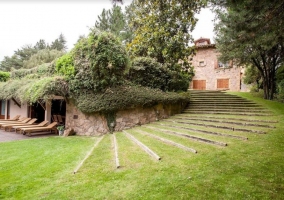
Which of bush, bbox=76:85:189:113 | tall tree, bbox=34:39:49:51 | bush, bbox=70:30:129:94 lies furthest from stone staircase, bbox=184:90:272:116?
tall tree, bbox=34:39:49:51

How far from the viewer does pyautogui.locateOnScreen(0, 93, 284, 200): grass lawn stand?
338cm

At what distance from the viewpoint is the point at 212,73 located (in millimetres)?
21438

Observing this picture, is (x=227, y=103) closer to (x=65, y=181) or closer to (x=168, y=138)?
(x=168, y=138)

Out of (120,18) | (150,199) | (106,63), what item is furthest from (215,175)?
(120,18)

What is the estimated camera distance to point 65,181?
168 inches

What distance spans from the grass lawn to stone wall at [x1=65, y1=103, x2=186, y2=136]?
352 centimetres

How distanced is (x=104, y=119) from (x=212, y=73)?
15.7 meters

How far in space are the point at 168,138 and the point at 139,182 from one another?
3.12 metres

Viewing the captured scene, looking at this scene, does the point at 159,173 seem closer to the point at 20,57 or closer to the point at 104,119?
the point at 104,119

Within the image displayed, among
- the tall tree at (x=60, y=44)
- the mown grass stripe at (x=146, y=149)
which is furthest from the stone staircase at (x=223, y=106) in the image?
the tall tree at (x=60, y=44)

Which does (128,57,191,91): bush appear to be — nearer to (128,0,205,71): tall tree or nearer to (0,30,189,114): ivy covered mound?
(0,30,189,114): ivy covered mound

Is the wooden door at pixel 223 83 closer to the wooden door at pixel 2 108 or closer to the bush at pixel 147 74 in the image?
the bush at pixel 147 74

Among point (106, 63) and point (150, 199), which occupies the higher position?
point (106, 63)

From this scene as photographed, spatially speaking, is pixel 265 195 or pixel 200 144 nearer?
pixel 265 195
